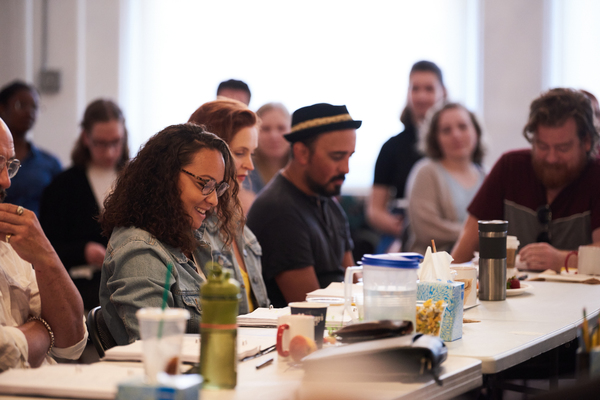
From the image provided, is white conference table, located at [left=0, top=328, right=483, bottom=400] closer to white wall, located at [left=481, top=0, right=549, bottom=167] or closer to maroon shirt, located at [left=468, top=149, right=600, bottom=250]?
maroon shirt, located at [left=468, top=149, right=600, bottom=250]

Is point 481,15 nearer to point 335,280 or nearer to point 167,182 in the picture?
point 335,280

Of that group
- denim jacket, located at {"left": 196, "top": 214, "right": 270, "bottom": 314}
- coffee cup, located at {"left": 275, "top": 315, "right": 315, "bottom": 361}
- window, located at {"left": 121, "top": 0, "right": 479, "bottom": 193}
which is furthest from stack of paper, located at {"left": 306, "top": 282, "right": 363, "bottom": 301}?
window, located at {"left": 121, "top": 0, "right": 479, "bottom": 193}

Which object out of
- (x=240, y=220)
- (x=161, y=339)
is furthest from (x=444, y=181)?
(x=161, y=339)

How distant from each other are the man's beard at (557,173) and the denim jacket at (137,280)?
1.71 metres

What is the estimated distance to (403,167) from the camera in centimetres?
441

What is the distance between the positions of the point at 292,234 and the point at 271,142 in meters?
1.61

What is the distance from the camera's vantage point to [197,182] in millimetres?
1887

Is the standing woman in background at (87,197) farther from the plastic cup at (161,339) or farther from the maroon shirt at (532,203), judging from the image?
the plastic cup at (161,339)

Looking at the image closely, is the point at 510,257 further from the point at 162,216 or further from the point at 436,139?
the point at 436,139

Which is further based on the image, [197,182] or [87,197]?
[87,197]

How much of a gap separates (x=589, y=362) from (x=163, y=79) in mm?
5529

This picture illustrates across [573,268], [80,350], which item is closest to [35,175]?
[80,350]

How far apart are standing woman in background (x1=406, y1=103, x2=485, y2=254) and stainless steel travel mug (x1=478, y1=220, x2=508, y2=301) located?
1406 millimetres

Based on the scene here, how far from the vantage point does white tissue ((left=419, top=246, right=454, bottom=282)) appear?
1726 millimetres
